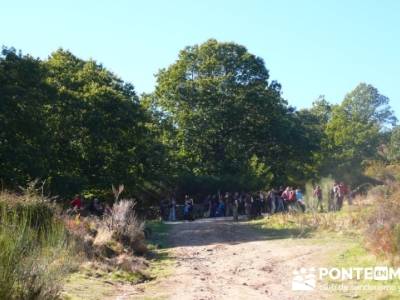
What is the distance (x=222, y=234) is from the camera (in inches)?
922

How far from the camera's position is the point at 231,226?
2638 centimetres

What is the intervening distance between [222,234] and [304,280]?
11.1 m

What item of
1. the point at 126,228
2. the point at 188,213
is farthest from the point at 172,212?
the point at 126,228

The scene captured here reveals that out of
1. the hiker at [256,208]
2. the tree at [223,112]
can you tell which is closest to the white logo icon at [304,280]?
the hiker at [256,208]

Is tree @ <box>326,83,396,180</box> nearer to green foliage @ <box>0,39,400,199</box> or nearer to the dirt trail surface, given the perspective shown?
green foliage @ <box>0,39,400,199</box>

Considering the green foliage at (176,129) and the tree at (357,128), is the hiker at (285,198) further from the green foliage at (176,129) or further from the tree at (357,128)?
the tree at (357,128)

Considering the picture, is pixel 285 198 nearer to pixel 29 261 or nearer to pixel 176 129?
pixel 176 129

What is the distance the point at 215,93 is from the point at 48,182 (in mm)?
24357

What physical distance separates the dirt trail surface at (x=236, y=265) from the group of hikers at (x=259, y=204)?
18.9 ft

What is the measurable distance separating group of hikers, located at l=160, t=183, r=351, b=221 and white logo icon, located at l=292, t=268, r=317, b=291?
12609mm

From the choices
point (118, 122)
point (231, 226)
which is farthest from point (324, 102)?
point (231, 226)

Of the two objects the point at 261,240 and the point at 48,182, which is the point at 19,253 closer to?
the point at 261,240

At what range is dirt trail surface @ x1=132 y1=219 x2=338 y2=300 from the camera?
11.2 meters

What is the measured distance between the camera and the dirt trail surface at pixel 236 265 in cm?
1121
